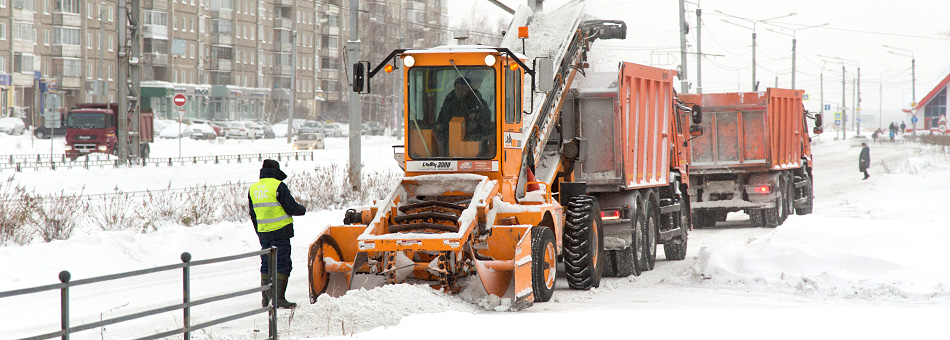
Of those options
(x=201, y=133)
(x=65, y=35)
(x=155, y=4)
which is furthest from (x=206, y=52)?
(x=201, y=133)

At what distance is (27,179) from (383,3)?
249ft

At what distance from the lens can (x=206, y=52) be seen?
92938mm

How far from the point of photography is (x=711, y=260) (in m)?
13.4

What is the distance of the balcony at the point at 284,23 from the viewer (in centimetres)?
10150

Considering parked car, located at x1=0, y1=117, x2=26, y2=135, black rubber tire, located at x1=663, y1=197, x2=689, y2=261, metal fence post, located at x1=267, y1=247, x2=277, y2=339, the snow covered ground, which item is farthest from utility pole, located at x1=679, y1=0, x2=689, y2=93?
parked car, located at x1=0, y1=117, x2=26, y2=135

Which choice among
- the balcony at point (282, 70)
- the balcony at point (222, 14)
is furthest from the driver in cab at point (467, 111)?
the balcony at point (282, 70)

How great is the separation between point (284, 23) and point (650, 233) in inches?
3549

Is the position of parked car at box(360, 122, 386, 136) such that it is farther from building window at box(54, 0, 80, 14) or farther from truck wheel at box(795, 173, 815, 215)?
truck wheel at box(795, 173, 815, 215)

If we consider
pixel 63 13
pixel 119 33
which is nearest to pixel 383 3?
pixel 63 13

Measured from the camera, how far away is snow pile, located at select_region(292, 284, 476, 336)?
9047 millimetres

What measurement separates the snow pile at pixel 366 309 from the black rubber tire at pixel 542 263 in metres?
1.09

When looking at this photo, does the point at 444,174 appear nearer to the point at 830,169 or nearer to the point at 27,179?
the point at 27,179

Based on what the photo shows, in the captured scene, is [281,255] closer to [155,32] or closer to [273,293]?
[273,293]

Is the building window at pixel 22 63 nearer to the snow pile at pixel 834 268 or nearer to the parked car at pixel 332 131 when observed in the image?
the parked car at pixel 332 131
